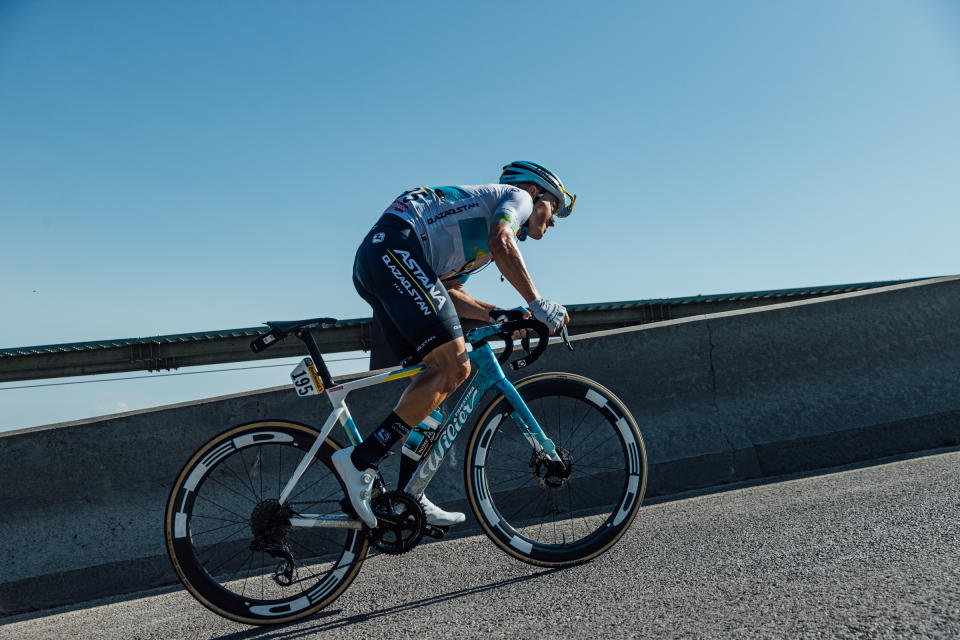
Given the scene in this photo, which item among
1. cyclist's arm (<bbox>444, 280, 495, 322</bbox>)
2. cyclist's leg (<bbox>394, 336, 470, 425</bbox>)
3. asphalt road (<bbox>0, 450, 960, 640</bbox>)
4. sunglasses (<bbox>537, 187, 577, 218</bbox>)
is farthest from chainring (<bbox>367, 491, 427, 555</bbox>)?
sunglasses (<bbox>537, 187, 577, 218</bbox>)

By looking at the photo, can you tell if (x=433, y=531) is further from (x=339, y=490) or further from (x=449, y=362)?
(x=449, y=362)

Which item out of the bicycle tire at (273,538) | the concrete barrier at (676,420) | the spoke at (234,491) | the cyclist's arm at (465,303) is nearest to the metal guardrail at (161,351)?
the concrete barrier at (676,420)

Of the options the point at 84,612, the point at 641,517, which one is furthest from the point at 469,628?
the point at 84,612

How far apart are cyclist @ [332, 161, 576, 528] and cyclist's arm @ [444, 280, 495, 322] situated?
90 mm

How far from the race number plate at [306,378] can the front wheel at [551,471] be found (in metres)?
0.81

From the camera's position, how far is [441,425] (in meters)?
3.36

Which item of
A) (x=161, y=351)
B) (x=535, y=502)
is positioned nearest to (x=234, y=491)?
(x=535, y=502)

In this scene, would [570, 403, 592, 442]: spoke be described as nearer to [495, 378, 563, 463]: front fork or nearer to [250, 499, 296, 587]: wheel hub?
[495, 378, 563, 463]: front fork

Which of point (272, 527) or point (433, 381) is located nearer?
point (272, 527)

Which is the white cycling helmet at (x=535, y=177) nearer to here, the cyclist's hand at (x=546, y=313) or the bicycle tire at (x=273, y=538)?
the cyclist's hand at (x=546, y=313)

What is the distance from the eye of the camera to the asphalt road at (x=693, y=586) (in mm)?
2242

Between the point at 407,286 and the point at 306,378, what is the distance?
0.64 metres

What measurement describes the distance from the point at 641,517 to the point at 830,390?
207 centimetres

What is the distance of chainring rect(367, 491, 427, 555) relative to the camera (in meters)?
3.08
